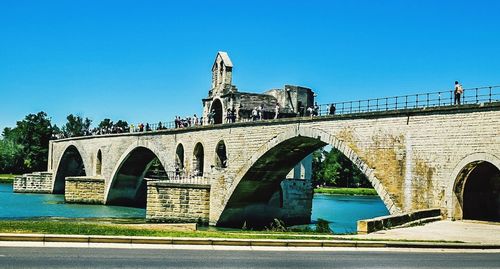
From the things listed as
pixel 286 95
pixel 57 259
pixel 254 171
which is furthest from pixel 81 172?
pixel 57 259

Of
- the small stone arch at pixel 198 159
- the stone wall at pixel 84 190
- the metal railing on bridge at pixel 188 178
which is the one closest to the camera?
the metal railing on bridge at pixel 188 178

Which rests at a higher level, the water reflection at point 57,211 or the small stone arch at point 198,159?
the small stone arch at point 198,159

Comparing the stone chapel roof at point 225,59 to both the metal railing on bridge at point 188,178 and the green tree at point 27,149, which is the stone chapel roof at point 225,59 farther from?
the green tree at point 27,149

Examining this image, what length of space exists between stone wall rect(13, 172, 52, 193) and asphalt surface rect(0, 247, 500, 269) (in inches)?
2684

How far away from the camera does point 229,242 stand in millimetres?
15938

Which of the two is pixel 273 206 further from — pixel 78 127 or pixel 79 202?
pixel 78 127

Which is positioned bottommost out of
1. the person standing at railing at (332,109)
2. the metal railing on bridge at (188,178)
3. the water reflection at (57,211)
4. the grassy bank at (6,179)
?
the water reflection at (57,211)

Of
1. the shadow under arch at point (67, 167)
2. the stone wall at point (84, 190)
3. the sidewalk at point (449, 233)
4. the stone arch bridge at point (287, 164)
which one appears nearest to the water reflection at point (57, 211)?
the stone wall at point (84, 190)

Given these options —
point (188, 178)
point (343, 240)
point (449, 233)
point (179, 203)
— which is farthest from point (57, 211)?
point (343, 240)

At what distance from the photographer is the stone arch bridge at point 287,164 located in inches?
983

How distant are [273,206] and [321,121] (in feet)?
41.9

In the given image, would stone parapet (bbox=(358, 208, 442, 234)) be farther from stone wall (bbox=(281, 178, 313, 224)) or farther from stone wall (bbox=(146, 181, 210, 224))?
stone wall (bbox=(281, 178, 313, 224))

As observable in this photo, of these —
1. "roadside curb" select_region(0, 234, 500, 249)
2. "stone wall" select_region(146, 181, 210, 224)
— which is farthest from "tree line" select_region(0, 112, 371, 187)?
"roadside curb" select_region(0, 234, 500, 249)

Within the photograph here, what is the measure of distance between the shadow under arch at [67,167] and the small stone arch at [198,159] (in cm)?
3510
